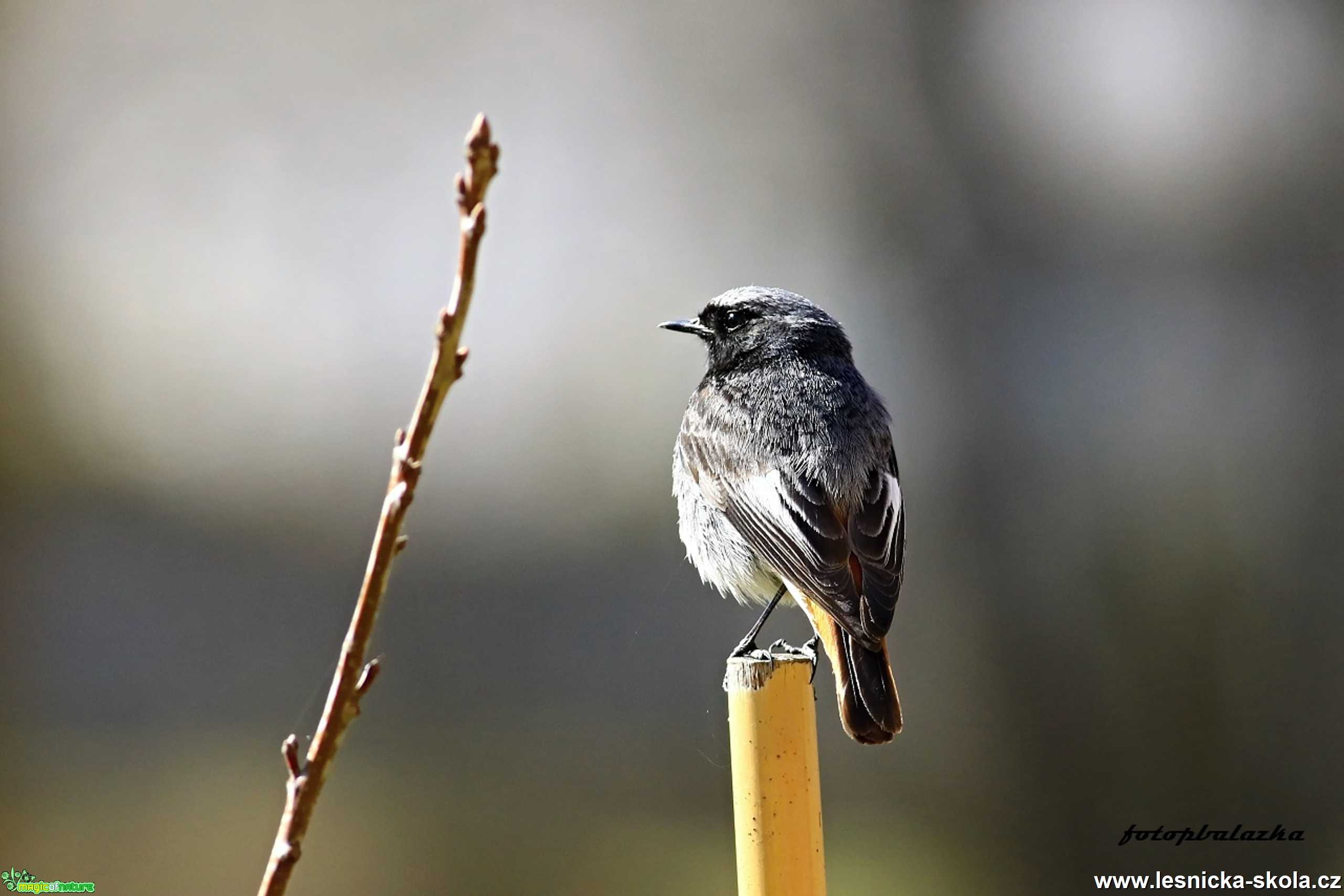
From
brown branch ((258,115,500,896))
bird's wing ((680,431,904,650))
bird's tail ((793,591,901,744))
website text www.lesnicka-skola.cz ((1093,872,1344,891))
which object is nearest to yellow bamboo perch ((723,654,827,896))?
bird's tail ((793,591,901,744))

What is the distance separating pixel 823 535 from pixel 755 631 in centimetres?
41

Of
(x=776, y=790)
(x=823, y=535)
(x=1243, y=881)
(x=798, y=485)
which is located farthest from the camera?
(x=1243, y=881)

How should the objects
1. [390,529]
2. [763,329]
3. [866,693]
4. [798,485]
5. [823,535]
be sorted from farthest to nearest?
[763,329], [798,485], [823,535], [866,693], [390,529]

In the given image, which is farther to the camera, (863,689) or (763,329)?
(763,329)

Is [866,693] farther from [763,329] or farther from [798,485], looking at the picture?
[763,329]

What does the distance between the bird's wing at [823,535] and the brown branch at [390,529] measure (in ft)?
6.52

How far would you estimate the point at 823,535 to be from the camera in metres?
3.18

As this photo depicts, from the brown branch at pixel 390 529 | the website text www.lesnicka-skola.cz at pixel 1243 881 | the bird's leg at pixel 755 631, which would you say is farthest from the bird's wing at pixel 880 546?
the website text www.lesnicka-skola.cz at pixel 1243 881

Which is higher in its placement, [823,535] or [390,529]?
[823,535]

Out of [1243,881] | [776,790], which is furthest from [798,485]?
[1243,881]

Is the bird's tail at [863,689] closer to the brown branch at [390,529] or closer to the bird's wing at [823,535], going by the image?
the bird's wing at [823,535]

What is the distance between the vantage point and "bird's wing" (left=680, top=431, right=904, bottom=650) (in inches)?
117

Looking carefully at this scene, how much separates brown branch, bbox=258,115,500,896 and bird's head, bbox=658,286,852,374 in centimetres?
282

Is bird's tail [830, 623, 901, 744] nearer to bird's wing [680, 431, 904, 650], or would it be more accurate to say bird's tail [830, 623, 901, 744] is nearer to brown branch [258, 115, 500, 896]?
bird's wing [680, 431, 904, 650]
